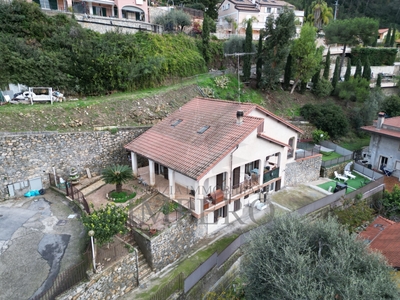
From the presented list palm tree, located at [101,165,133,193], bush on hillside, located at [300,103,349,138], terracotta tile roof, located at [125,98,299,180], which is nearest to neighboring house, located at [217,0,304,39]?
bush on hillside, located at [300,103,349,138]

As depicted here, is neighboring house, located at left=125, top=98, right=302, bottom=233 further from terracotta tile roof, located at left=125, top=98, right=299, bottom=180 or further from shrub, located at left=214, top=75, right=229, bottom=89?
shrub, located at left=214, top=75, right=229, bottom=89

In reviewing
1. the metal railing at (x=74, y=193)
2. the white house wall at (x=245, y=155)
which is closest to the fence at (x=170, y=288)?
the white house wall at (x=245, y=155)

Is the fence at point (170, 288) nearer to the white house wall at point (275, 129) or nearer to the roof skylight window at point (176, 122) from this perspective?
the roof skylight window at point (176, 122)

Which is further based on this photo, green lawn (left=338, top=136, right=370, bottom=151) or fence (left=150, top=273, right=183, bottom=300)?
green lawn (left=338, top=136, right=370, bottom=151)

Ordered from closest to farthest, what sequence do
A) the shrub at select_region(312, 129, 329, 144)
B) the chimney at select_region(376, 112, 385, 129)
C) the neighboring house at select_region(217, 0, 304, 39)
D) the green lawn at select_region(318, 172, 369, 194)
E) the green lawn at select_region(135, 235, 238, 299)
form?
the green lawn at select_region(135, 235, 238, 299) < the green lawn at select_region(318, 172, 369, 194) < the chimney at select_region(376, 112, 385, 129) < the shrub at select_region(312, 129, 329, 144) < the neighboring house at select_region(217, 0, 304, 39)

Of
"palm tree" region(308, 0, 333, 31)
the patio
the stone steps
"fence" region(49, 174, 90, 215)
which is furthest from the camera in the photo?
"palm tree" region(308, 0, 333, 31)

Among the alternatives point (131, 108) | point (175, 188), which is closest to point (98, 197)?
point (175, 188)

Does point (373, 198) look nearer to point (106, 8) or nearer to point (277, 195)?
point (277, 195)

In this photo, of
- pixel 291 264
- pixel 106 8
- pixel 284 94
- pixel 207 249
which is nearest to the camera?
pixel 291 264
